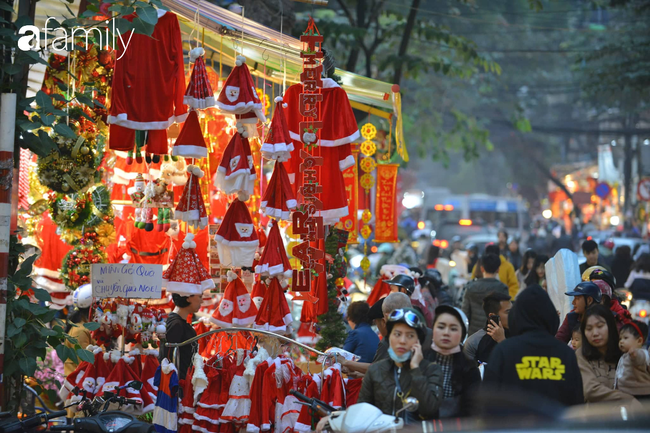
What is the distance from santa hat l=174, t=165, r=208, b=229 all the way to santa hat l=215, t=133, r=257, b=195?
0.31m

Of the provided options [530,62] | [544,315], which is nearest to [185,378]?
[544,315]

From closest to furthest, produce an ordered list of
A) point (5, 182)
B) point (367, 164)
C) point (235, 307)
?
point (5, 182) < point (235, 307) < point (367, 164)

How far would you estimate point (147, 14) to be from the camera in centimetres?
562

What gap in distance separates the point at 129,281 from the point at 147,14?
8.08 ft

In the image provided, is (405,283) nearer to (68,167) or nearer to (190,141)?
(190,141)

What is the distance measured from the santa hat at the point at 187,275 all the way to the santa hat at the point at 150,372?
64cm

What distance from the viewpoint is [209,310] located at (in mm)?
10414

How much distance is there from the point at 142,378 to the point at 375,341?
2.18 m

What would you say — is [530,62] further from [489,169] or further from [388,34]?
[388,34]

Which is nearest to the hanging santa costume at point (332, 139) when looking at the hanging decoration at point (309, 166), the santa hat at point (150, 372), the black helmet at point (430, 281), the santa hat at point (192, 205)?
the hanging decoration at point (309, 166)

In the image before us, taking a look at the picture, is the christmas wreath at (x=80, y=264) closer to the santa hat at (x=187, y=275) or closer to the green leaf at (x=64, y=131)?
the santa hat at (x=187, y=275)

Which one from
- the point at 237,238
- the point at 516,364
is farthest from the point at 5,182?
the point at 516,364

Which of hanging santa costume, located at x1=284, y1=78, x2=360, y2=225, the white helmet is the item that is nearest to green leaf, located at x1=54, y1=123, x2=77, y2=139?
hanging santa costume, located at x1=284, y1=78, x2=360, y2=225

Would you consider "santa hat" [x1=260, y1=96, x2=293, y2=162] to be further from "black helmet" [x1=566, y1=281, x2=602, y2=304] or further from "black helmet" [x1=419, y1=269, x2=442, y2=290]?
"black helmet" [x1=419, y1=269, x2=442, y2=290]
